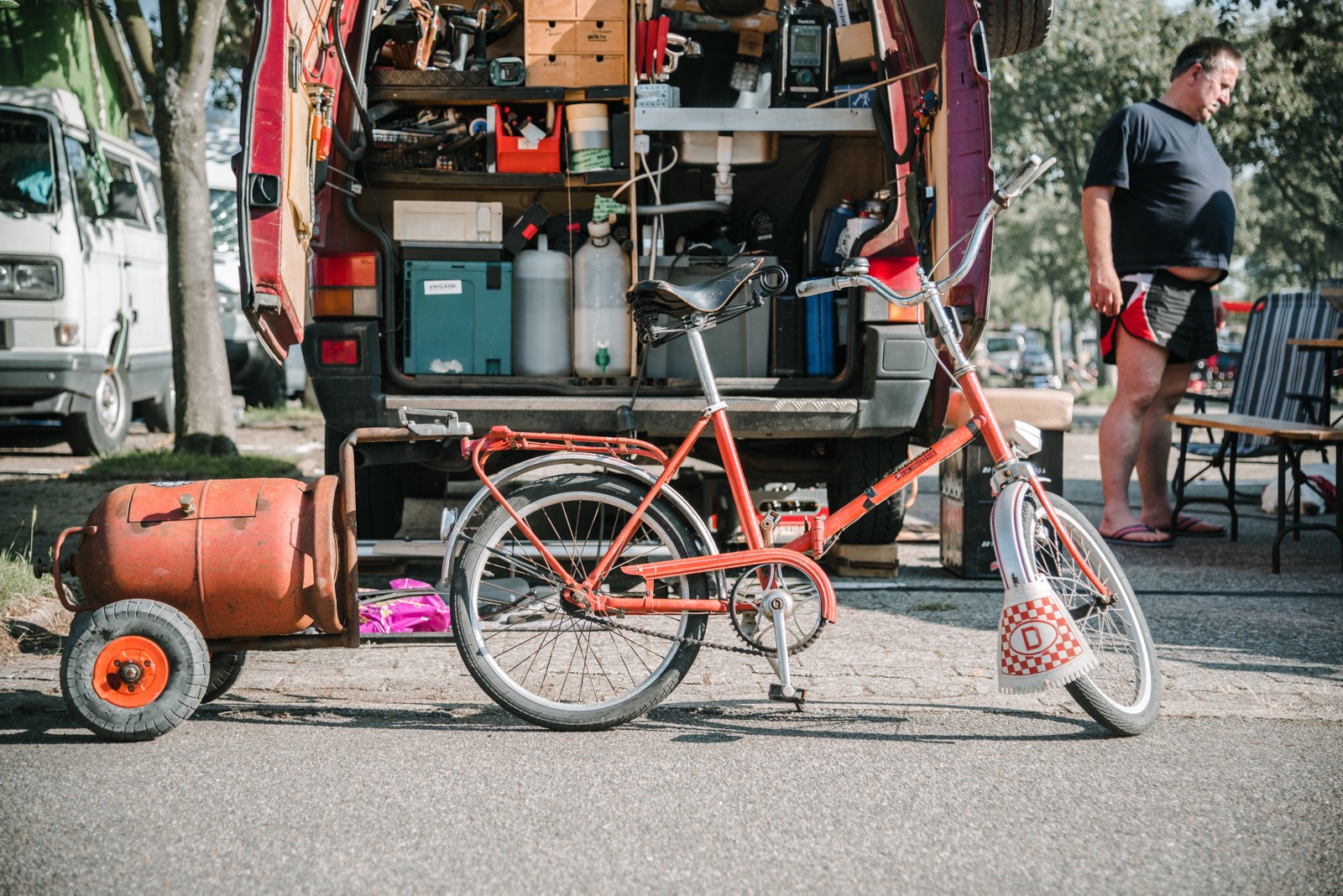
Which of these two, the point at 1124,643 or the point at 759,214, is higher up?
the point at 759,214

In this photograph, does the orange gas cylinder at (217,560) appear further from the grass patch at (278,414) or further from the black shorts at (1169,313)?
the grass patch at (278,414)

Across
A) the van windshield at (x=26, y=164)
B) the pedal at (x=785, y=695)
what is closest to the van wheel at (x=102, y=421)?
the van windshield at (x=26, y=164)

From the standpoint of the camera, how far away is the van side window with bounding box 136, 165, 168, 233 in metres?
11.2

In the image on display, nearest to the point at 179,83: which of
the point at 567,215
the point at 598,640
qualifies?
the point at 567,215

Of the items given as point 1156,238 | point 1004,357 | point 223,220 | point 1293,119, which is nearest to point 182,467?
point 1156,238

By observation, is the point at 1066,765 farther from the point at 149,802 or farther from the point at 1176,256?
the point at 1176,256

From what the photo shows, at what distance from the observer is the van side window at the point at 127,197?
9.71 meters

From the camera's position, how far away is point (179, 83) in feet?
29.1

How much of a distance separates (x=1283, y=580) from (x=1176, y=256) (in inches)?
65.5

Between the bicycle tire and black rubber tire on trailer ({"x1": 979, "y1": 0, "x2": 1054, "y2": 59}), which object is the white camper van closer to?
the bicycle tire

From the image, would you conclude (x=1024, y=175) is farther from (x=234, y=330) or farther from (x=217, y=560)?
(x=234, y=330)

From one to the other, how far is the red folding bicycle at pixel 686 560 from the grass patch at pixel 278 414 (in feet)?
30.4

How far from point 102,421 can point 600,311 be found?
6295 mm

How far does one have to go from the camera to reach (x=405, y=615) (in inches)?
172
